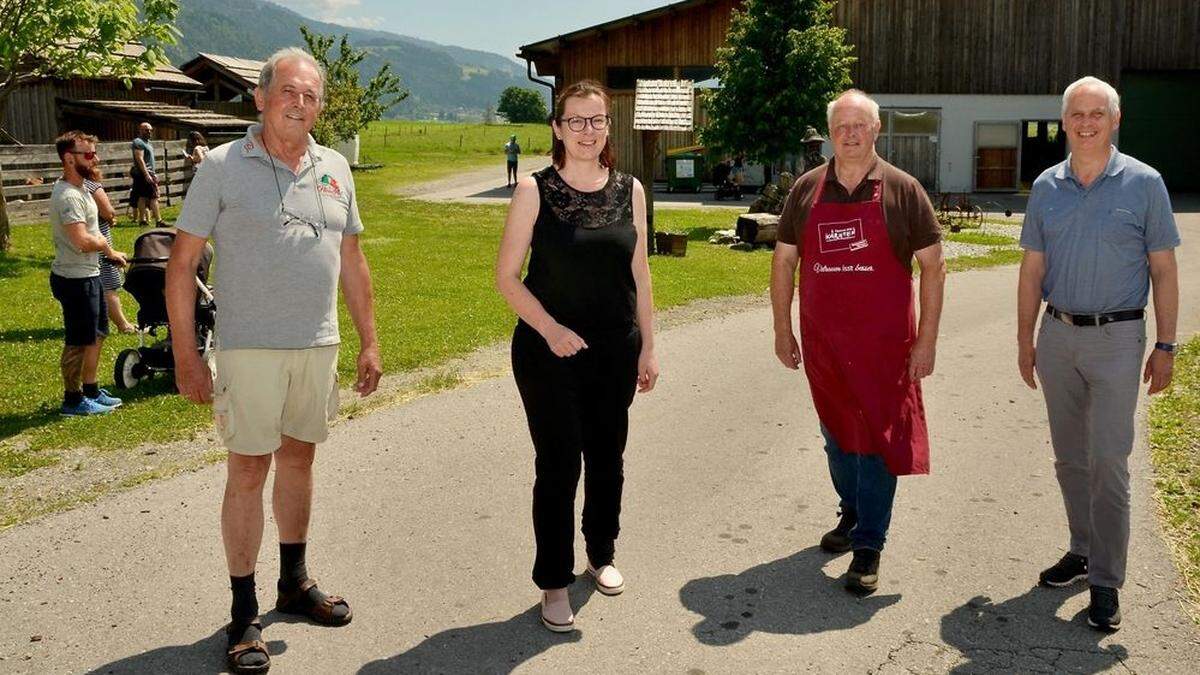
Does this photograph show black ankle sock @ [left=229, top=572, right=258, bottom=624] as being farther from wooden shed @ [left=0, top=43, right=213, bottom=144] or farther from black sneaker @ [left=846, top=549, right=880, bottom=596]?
wooden shed @ [left=0, top=43, right=213, bottom=144]

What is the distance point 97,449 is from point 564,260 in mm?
4368

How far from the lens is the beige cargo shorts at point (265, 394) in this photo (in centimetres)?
435

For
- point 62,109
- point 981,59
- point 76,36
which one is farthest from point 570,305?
point 981,59

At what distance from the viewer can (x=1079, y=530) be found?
513 cm

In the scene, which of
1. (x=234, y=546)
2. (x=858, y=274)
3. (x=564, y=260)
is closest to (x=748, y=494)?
(x=858, y=274)

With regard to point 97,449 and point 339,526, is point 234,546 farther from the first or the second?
point 97,449

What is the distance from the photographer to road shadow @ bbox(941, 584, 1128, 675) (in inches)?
171

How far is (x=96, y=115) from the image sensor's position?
34.7 m

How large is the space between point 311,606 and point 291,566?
7.4 inches

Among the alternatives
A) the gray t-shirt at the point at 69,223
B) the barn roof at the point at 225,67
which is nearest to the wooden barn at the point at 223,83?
the barn roof at the point at 225,67

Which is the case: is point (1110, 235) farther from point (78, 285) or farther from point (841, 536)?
point (78, 285)

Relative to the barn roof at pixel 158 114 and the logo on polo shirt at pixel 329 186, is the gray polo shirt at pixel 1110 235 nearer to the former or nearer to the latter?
the logo on polo shirt at pixel 329 186

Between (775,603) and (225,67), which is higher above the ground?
(225,67)

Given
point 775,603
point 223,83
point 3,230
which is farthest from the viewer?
point 223,83
